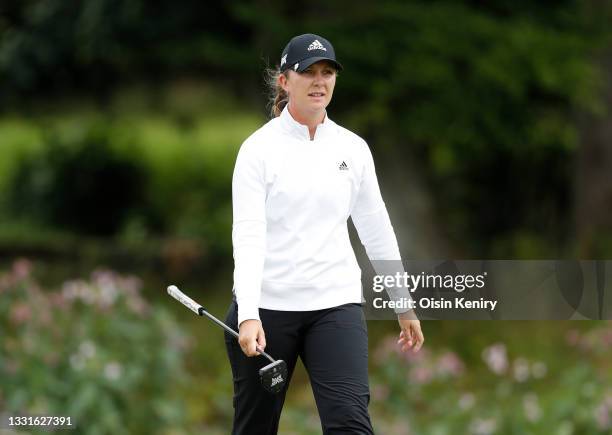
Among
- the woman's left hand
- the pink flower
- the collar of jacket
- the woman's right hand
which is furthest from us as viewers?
the pink flower

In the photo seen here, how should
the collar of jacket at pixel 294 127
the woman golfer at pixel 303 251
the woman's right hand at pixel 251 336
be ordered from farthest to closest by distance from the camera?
the collar of jacket at pixel 294 127 < the woman golfer at pixel 303 251 < the woman's right hand at pixel 251 336

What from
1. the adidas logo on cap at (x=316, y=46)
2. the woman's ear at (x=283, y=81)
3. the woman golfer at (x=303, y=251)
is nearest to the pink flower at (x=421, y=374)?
the woman golfer at (x=303, y=251)

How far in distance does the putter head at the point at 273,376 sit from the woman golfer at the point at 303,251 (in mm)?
85

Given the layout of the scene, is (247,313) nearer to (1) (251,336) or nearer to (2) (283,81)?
(1) (251,336)

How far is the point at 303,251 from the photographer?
3.86m

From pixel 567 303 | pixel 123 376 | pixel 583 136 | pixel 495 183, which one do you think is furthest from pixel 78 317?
pixel 495 183

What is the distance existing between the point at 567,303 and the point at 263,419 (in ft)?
8.29

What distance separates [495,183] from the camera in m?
13.0

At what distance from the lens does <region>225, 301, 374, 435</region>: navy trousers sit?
3830 mm

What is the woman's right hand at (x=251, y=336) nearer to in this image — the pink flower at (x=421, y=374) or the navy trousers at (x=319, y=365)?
the navy trousers at (x=319, y=365)

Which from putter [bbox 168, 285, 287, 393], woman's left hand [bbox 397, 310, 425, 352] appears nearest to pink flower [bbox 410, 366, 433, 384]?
woman's left hand [bbox 397, 310, 425, 352]

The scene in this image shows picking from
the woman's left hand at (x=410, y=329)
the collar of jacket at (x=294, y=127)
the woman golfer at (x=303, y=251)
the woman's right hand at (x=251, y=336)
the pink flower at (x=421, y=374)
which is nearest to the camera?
the woman's right hand at (x=251, y=336)

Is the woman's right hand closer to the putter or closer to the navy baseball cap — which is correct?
the putter

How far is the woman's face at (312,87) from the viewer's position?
3865 millimetres
